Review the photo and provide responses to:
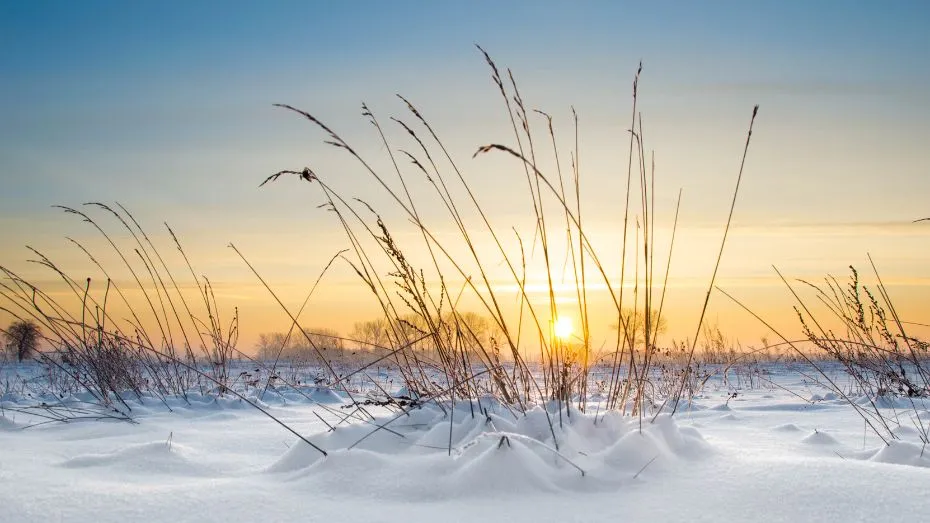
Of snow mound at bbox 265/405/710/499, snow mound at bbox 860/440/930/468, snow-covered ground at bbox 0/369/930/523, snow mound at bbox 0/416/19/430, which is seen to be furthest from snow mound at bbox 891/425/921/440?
snow mound at bbox 0/416/19/430

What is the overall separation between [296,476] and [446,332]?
2.44 feet

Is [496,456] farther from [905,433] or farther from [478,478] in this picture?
[905,433]

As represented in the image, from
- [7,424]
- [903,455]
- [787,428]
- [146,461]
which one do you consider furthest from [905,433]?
[7,424]

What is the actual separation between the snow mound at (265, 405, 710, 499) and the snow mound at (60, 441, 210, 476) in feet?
0.98

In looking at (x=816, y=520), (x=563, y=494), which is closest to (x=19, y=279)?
(x=563, y=494)

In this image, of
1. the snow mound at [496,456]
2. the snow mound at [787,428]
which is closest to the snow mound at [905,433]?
the snow mound at [787,428]

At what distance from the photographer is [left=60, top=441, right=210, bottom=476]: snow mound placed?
185 centimetres

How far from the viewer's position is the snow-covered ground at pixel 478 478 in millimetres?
1320

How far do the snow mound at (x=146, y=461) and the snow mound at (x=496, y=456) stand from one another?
0.30 metres

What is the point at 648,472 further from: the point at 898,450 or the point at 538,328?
the point at 898,450

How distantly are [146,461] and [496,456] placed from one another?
112 centimetres

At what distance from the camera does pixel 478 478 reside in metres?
1.49

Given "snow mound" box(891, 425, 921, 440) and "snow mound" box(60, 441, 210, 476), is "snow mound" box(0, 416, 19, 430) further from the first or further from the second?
"snow mound" box(891, 425, 921, 440)

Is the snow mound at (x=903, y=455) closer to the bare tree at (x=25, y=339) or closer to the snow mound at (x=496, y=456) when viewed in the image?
the snow mound at (x=496, y=456)
